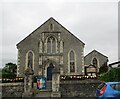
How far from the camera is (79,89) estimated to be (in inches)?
734

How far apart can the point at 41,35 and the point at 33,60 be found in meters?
3.78

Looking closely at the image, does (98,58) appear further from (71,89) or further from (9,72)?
(9,72)

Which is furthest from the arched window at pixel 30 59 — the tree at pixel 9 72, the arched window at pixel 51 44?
the tree at pixel 9 72

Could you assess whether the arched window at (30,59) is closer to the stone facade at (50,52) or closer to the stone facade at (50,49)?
the stone facade at (50,52)

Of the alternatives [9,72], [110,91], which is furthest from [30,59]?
[110,91]

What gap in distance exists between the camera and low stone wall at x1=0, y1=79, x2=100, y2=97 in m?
18.6

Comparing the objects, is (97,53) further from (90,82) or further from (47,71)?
(90,82)

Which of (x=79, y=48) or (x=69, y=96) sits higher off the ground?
(x=79, y=48)

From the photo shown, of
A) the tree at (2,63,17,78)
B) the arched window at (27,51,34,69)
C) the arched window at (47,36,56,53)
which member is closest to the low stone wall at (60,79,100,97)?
the tree at (2,63,17,78)

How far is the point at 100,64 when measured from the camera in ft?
110

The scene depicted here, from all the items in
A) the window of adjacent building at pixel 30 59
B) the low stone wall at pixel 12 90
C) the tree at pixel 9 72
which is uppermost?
the window of adjacent building at pixel 30 59

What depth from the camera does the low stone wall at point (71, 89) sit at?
18594 millimetres

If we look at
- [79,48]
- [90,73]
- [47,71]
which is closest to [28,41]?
[47,71]

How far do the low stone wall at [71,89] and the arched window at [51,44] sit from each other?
10.8m
